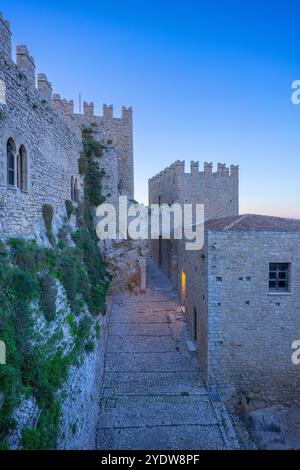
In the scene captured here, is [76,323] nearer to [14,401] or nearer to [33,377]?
[33,377]

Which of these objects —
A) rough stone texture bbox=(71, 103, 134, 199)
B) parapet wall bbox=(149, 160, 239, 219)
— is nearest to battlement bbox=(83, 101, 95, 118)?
rough stone texture bbox=(71, 103, 134, 199)

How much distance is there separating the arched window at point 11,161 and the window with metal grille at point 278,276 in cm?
930

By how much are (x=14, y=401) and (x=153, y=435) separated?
506cm

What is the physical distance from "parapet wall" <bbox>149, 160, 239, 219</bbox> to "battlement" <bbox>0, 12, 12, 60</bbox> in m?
14.9

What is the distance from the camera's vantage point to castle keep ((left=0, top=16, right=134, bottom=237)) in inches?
276

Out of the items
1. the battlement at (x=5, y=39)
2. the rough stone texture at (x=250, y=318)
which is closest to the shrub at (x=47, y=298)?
the rough stone texture at (x=250, y=318)

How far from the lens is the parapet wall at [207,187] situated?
21.0 m

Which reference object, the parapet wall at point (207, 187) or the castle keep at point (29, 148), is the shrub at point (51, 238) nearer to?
the castle keep at point (29, 148)

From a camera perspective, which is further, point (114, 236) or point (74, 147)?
point (114, 236)

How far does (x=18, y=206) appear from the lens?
7648 millimetres

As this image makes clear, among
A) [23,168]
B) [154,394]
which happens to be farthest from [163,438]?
[23,168]

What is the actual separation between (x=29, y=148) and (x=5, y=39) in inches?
109

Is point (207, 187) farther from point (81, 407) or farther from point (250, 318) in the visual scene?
point (81, 407)
